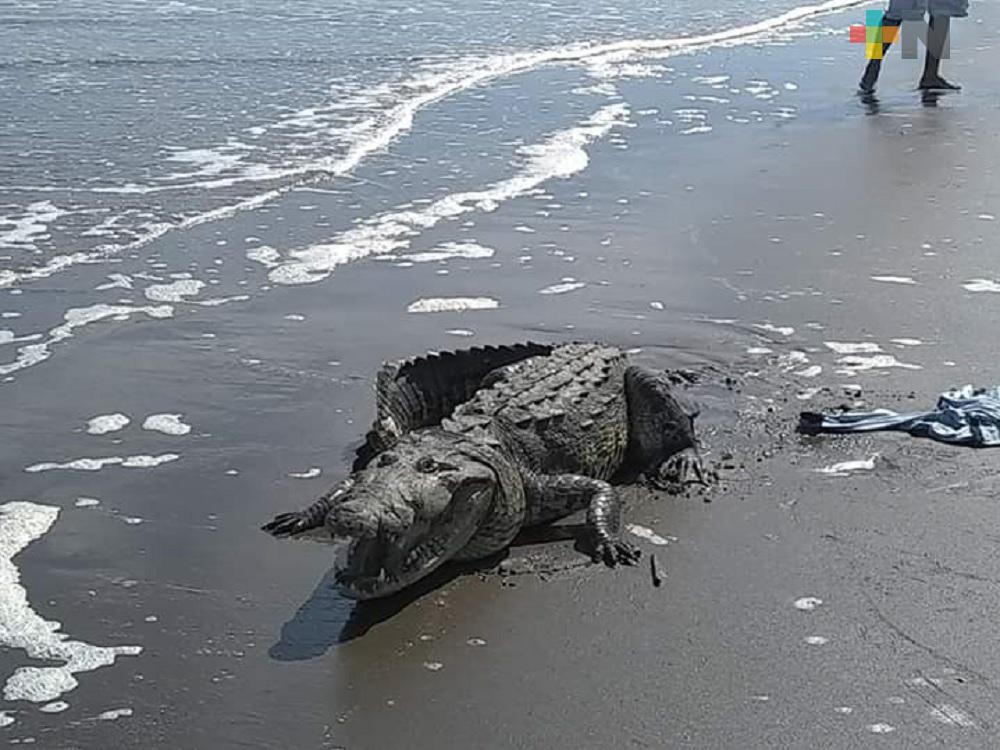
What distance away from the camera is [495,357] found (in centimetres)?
620

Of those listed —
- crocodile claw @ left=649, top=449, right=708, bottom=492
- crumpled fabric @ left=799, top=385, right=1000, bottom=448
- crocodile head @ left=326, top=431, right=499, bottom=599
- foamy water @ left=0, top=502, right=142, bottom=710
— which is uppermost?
crocodile head @ left=326, top=431, right=499, bottom=599

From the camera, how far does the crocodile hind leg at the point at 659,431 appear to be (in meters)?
5.63

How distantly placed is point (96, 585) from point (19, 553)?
1.32 feet

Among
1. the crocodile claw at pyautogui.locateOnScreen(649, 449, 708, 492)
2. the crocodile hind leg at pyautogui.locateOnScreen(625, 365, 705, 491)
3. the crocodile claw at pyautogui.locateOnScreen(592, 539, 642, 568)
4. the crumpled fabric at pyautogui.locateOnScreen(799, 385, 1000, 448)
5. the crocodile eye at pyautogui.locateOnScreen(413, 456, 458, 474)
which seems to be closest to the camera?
the crocodile eye at pyautogui.locateOnScreen(413, 456, 458, 474)

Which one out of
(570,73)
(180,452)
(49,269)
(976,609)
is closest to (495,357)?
(180,452)

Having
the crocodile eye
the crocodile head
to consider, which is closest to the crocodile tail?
the crocodile head

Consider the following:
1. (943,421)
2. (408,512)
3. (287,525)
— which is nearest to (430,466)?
(408,512)

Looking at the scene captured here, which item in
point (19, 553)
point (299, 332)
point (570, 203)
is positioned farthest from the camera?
point (570, 203)

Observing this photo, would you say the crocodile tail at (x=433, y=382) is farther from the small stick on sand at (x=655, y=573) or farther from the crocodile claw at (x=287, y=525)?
the small stick on sand at (x=655, y=573)

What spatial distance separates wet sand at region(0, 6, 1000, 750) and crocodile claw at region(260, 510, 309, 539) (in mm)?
109

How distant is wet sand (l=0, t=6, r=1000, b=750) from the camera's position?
3.97 m

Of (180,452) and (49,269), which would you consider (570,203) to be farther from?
(180,452)

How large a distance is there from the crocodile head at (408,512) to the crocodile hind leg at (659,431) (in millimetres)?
970

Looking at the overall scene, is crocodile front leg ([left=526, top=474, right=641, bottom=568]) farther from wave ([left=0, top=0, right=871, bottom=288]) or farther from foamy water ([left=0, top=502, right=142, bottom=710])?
wave ([left=0, top=0, right=871, bottom=288])
